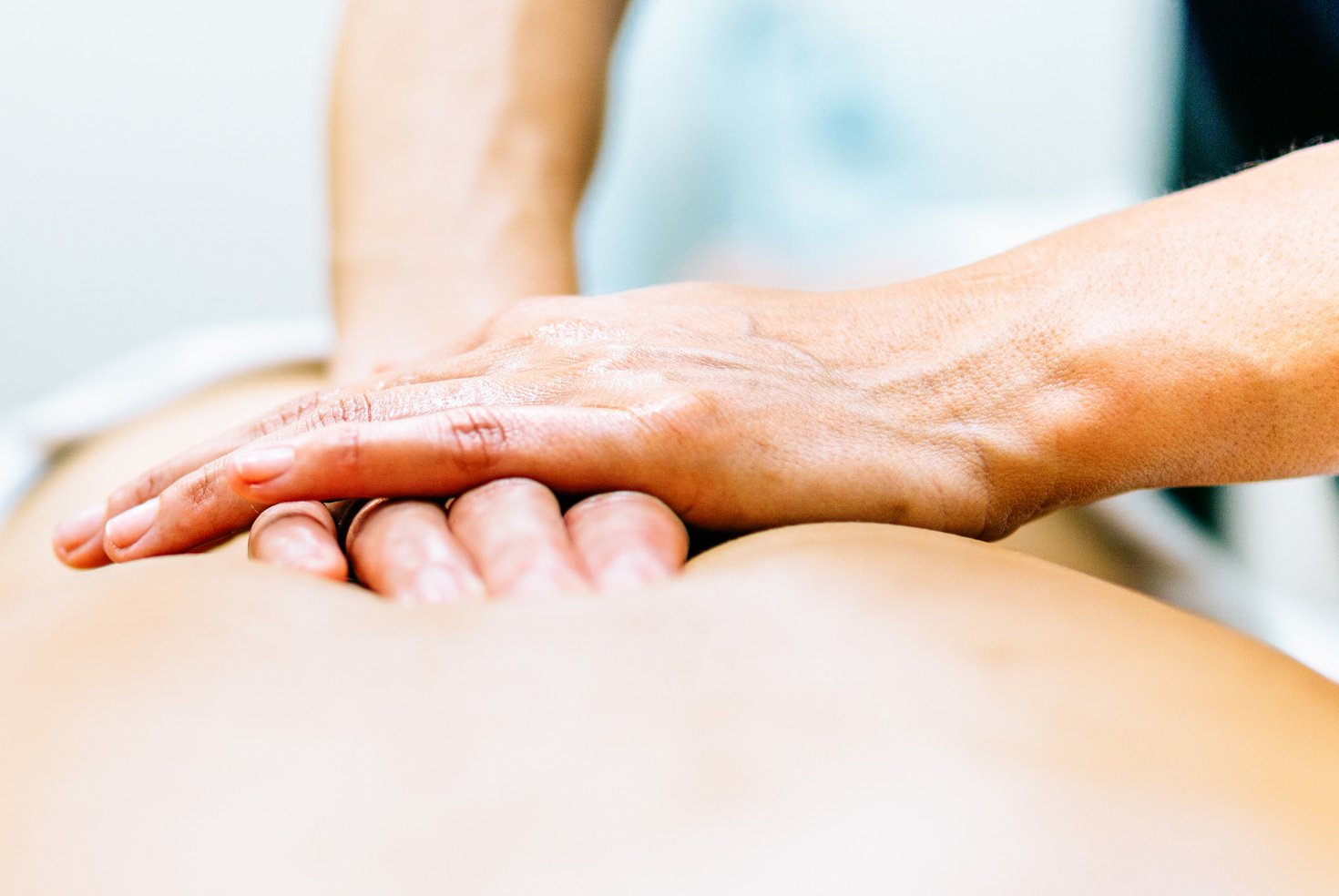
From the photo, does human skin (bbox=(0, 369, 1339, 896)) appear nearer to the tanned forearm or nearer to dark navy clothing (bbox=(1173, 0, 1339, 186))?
the tanned forearm

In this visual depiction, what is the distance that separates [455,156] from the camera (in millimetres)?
1050

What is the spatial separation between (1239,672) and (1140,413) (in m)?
0.21

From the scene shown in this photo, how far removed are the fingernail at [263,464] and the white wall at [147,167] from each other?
4.55 feet

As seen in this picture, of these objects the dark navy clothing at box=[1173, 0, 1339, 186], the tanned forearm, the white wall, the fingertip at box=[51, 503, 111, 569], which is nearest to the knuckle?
the fingertip at box=[51, 503, 111, 569]

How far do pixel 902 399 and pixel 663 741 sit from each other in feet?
1.02

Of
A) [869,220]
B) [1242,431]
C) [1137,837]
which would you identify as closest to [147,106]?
[869,220]

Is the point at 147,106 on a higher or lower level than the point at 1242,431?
higher

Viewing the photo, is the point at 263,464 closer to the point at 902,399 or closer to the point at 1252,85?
the point at 902,399

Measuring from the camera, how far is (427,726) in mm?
330

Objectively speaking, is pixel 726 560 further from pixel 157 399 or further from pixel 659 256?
pixel 659 256

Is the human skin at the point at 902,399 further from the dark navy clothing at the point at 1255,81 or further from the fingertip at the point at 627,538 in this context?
the dark navy clothing at the point at 1255,81

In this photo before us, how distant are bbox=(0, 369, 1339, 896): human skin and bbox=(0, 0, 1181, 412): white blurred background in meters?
1.23

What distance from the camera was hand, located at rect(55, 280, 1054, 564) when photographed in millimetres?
508

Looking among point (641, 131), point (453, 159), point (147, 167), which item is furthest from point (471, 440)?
point (147, 167)
